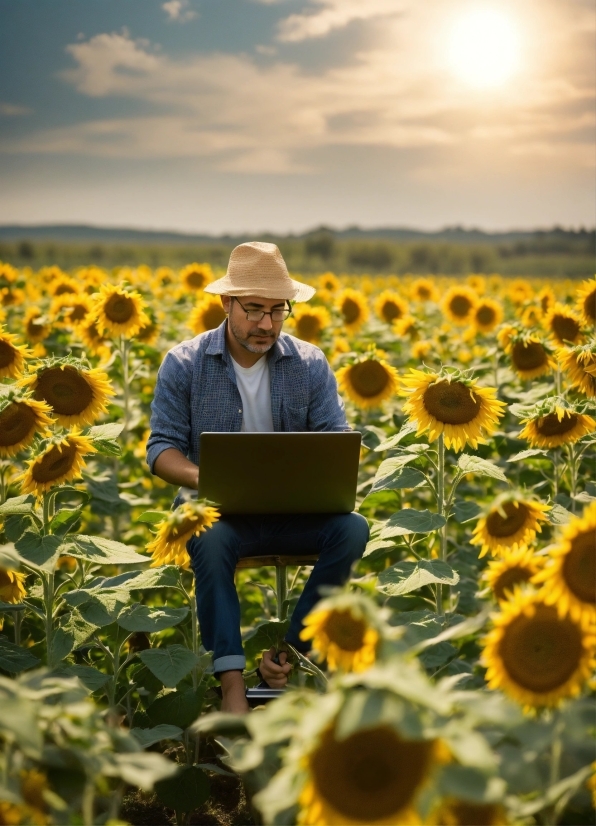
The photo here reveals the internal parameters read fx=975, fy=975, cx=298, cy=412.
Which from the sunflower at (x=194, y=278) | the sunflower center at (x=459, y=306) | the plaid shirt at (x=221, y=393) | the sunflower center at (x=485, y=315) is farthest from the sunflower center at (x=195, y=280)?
the plaid shirt at (x=221, y=393)

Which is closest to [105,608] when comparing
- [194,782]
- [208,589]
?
[208,589]

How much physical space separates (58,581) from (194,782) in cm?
174

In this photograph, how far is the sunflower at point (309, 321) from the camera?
755cm

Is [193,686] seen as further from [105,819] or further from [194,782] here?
[105,819]

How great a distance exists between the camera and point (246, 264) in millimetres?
4164

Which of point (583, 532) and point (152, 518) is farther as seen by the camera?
point (152, 518)

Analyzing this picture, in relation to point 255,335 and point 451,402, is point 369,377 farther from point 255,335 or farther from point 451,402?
point 451,402

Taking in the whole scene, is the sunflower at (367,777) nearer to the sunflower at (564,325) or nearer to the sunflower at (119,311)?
the sunflower at (564,325)

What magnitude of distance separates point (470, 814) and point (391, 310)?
7400 mm

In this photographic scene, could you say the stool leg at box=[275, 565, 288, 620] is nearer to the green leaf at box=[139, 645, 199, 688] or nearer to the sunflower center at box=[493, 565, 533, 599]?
the green leaf at box=[139, 645, 199, 688]

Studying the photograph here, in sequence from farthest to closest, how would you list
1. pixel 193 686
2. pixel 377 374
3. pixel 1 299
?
pixel 1 299, pixel 377 374, pixel 193 686

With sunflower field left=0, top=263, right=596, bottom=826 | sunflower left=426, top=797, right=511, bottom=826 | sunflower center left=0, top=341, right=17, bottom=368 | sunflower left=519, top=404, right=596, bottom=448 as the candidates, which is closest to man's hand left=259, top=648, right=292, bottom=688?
sunflower field left=0, top=263, right=596, bottom=826

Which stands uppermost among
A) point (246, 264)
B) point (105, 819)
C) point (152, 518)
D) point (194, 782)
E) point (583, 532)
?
point (246, 264)

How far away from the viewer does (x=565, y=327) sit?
5723mm
